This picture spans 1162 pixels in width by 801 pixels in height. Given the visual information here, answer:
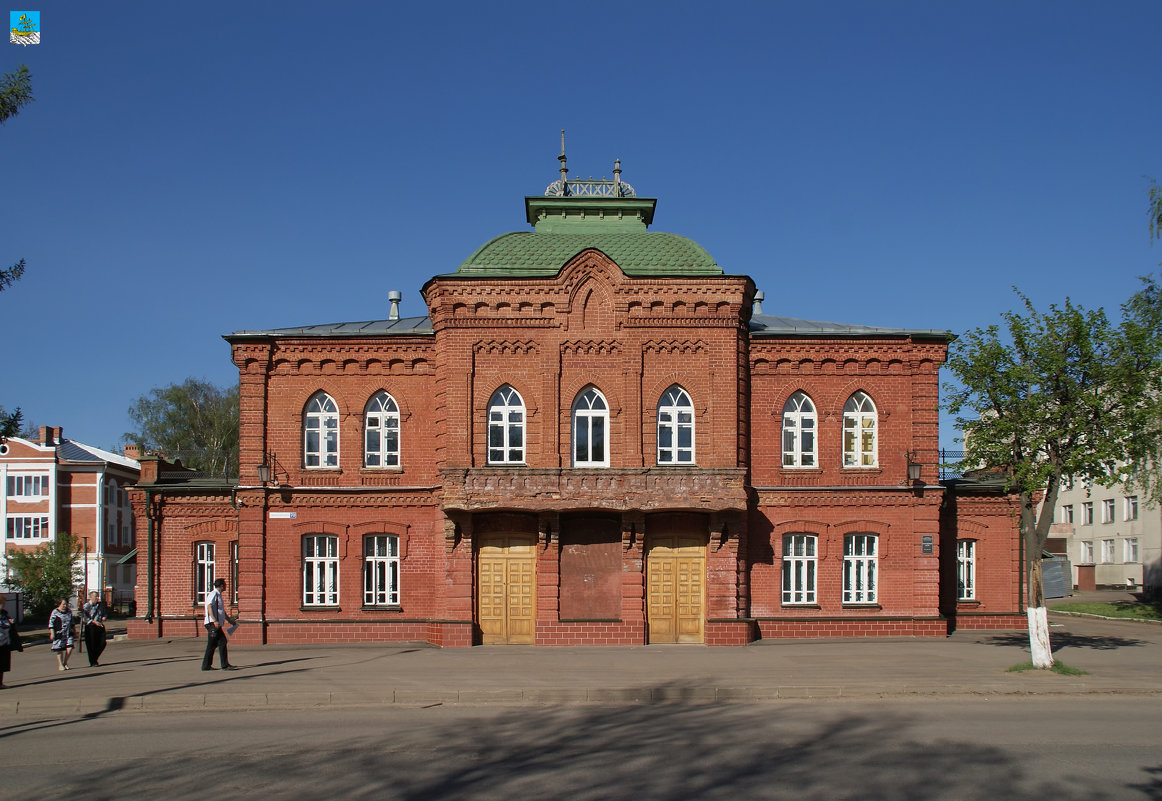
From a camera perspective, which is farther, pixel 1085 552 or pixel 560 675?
pixel 1085 552

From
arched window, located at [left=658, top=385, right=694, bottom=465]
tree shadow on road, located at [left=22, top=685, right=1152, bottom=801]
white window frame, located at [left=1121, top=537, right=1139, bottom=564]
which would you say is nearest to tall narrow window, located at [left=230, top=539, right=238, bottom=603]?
arched window, located at [left=658, top=385, right=694, bottom=465]

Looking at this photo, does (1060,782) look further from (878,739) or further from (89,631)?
(89,631)

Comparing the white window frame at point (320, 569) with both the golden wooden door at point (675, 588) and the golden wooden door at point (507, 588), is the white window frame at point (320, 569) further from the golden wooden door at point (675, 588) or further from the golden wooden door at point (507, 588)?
the golden wooden door at point (675, 588)

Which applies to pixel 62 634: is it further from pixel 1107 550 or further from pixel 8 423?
pixel 1107 550

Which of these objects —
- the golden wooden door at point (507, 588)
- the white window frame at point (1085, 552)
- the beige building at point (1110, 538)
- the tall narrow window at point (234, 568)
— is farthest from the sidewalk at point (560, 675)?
the white window frame at point (1085, 552)

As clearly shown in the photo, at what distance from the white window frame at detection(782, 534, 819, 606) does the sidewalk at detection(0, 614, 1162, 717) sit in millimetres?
1160

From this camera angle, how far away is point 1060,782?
10148mm

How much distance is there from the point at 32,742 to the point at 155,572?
48.3 feet

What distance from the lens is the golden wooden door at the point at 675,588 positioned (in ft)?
77.2

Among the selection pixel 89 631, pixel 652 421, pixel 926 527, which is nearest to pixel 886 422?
pixel 926 527

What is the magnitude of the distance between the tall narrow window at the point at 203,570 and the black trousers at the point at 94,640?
6472 mm

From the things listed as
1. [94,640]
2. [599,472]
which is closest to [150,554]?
[94,640]

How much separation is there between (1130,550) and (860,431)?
35661 millimetres

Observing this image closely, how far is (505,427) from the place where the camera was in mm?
23656
